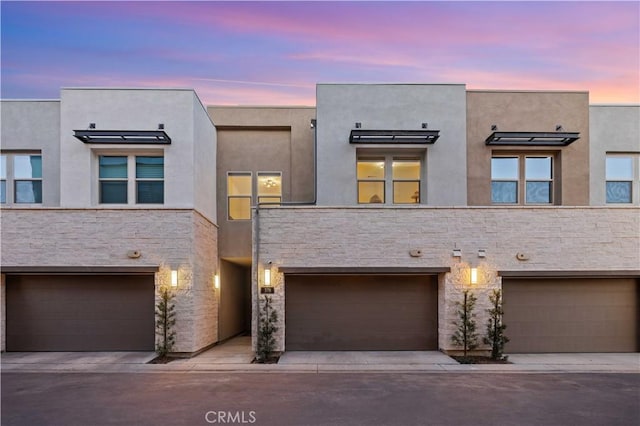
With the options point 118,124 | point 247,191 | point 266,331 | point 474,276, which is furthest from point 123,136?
point 474,276

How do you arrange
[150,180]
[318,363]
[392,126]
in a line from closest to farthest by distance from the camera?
[318,363] < [150,180] < [392,126]

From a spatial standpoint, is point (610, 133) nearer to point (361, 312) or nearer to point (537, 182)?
A: point (537, 182)

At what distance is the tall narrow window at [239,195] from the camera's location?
14086 millimetres

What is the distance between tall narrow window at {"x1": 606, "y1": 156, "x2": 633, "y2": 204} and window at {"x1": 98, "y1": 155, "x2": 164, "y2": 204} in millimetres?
14694

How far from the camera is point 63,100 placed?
458 inches

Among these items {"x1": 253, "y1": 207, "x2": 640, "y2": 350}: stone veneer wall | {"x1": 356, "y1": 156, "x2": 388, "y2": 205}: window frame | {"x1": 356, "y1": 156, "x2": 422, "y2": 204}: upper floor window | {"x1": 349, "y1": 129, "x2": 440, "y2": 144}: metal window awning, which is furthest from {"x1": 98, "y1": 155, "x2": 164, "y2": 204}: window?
{"x1": 356, "y1": 156, "x2": 422, "y2": 204}: upper floor window

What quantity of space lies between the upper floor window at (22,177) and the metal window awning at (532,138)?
14.3m

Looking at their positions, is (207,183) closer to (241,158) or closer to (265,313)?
(241,158)

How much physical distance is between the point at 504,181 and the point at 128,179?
11.9 meters

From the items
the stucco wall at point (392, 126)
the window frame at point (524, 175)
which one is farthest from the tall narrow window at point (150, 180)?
the window frame at point (524, 175)

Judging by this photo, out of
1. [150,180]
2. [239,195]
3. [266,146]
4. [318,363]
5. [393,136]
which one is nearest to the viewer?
[318,363]

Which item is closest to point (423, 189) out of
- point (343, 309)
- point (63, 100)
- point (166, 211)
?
point (343, 309)

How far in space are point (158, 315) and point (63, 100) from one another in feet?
22.4

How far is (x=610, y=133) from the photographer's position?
1368cm
